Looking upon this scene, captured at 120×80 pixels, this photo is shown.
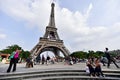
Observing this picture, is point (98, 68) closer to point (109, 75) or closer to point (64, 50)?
point (109, 75)

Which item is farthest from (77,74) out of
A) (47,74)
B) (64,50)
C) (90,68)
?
(64,50)

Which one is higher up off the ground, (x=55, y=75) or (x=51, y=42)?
(x=51, y=42)

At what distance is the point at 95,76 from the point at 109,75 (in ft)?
2.88

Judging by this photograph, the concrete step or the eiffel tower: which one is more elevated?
the eiffel tower

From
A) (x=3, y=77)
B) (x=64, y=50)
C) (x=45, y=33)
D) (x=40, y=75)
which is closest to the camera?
(x=3, y=77)

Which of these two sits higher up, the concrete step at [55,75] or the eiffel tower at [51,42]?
the eiffel tower at [51,42]

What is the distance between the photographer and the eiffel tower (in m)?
62.0

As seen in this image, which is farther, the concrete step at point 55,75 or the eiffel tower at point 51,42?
the eiffel tower at point 51,42

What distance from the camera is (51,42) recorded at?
65312 mm

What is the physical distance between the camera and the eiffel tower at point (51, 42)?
6205 centimetres

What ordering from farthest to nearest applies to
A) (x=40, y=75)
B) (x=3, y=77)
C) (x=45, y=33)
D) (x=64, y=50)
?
(x=45, y=33)
(x=64, y=50)
(x=40, y=75)
(x=3, y=77)

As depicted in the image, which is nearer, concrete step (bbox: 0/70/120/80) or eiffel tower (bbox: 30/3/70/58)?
concrete step (bbox: 0/70/120/80)

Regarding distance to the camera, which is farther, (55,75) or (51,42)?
(51,42)

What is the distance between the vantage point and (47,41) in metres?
64.6
